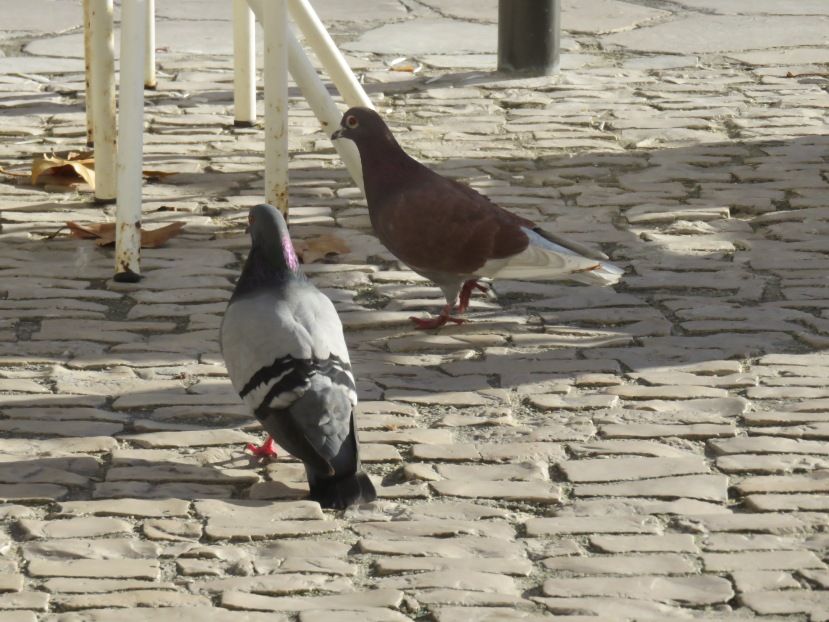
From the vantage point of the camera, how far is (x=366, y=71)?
871 cm

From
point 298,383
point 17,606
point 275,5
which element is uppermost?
point 275,5

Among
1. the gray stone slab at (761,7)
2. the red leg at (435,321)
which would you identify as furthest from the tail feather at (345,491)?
the gray stone slab at (761,7)

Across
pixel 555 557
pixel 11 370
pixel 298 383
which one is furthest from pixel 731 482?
pixel 11 370

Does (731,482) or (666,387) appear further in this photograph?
(666,387)

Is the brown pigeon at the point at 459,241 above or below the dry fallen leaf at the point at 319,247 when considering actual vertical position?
above

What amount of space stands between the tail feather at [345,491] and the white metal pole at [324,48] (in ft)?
9.87

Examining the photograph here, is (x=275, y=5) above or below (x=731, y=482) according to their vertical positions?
above

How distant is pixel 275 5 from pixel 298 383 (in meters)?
2.45

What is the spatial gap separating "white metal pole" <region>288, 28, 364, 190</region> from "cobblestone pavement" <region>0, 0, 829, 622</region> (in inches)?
9.8

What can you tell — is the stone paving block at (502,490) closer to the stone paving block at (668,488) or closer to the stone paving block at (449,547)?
the stone paving block at (668,488)

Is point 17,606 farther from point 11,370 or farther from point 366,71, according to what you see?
point 366,71

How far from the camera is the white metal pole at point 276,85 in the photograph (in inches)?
224

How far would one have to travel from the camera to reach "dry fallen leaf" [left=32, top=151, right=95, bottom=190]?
21.2ft

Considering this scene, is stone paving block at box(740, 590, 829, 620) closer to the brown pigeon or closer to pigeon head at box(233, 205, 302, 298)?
pigeon head at box(233, 205, 302, 298)
